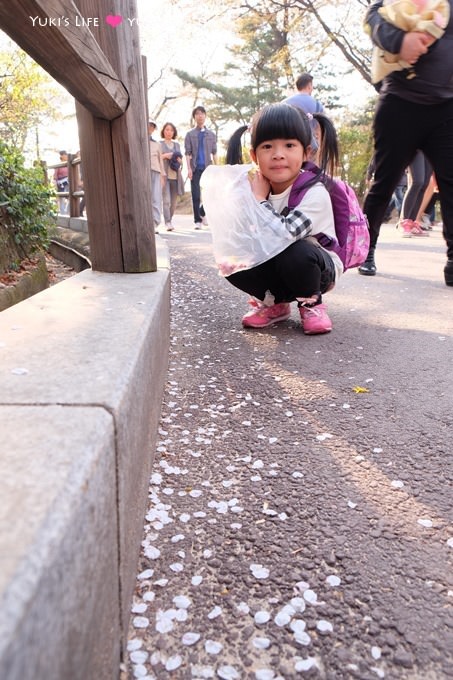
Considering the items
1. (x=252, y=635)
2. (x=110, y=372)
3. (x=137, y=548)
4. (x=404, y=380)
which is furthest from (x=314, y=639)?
(x=404, y=380)

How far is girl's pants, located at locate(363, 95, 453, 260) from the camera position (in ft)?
10.1

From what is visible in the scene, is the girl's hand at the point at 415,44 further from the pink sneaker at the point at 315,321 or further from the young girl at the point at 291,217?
the pink sneaker at the point at 315,321

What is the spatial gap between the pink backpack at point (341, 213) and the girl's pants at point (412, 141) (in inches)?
34.4

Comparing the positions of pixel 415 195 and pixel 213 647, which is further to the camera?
pixel 415 195

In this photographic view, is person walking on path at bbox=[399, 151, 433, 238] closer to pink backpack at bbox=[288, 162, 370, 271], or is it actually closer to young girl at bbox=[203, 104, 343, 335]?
pink backpack at bbox=[288, 162, 370, 271]

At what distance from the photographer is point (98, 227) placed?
2.23 metres

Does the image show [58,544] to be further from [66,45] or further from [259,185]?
[259,185]

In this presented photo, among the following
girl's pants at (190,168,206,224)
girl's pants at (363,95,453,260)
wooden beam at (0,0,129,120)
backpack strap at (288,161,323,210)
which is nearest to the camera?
wooden beam at (0,0,129,120)

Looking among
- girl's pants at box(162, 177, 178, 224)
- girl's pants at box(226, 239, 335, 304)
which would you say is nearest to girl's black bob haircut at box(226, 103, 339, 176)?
girl's pants at box(226, 239, 335, 304)

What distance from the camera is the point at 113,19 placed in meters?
1.95

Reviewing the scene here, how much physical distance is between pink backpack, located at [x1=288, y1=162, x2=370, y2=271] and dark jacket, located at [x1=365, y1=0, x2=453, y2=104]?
900 mm

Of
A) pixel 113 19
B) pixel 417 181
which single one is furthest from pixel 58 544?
pixel 417 181

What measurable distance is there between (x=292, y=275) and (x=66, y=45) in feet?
4.55

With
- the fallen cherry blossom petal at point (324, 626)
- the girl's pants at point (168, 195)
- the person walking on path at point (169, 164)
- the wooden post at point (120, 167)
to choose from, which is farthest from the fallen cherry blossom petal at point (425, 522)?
the girl's pants at point (168, 195)
